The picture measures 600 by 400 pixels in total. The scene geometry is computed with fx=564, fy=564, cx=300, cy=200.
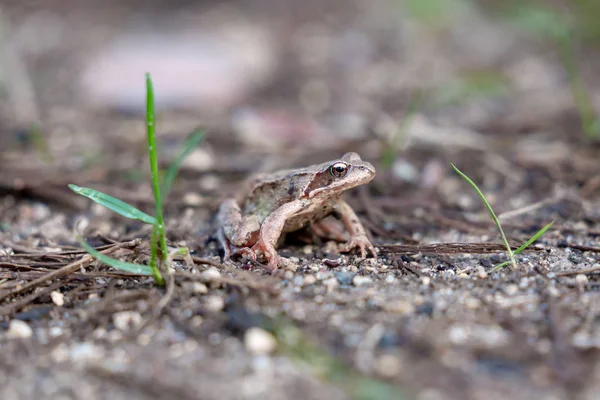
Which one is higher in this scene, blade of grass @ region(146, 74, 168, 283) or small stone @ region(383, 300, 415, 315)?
blade of grass @ region(146, 74, 168, 283)

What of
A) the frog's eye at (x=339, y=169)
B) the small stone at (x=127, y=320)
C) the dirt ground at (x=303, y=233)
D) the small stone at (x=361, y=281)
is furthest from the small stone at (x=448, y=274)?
the small stone at (x=127, y=320)

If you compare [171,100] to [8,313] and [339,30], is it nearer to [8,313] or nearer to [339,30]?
[339,30]

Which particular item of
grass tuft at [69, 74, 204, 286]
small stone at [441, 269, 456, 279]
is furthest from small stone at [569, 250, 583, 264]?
grass tuft at [69, 74, 204, 286]

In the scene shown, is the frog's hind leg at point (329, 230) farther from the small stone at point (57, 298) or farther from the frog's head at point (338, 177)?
the small stone at point (57, 298)

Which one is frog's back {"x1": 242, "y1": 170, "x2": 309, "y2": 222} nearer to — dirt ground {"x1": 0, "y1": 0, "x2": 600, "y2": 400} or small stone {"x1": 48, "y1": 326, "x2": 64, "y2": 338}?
dirt ground {"x1": 0, "y1": 0, "x2": 600, "y2": 400}

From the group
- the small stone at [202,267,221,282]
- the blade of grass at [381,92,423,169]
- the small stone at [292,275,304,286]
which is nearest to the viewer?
the small stone at [202,267,221,282]

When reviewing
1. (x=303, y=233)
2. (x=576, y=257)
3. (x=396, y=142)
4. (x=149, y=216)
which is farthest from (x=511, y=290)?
(x=396, y=142)

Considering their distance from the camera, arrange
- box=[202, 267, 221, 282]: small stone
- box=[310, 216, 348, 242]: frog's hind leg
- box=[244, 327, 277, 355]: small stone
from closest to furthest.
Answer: box=[244, 327, 277, 355]: small stone < box=[202, 267, 221, 282]: small stone < box=[310, 216, 348, 242]: frog's hind leg
